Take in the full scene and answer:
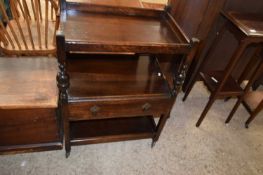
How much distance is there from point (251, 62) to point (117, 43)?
1449mm

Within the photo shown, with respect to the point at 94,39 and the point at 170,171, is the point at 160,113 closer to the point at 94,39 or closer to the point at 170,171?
the point at 170,171

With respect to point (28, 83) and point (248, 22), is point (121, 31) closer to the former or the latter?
point (28, 83)

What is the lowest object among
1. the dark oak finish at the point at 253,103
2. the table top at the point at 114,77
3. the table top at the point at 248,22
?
the dark oak finish at the point at 253,103

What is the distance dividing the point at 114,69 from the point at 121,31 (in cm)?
31

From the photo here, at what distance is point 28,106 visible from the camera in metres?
→ 1.18

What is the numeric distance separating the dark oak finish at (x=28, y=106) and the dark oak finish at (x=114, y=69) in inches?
5.0

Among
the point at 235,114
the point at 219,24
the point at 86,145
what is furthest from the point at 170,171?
the point at 219,24

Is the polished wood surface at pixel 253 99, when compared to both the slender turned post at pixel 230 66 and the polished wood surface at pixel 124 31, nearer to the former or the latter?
the slender turned post at pixel 230 66

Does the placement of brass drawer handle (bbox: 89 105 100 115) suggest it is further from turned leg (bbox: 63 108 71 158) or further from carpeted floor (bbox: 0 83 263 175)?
carpeted floor (bbox: 0 83 263 175)

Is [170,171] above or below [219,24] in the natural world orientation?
below

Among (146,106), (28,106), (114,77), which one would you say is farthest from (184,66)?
(28,106)

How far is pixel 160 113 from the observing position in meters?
1.37

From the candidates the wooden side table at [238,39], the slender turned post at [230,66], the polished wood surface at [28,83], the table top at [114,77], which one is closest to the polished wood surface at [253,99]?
the wooden side table at [238,39]

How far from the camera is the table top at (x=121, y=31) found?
990mm
